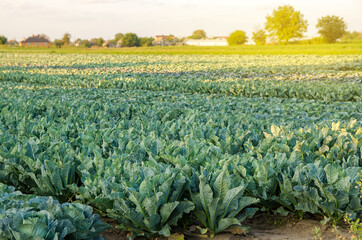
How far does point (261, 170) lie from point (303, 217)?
0.73 meters

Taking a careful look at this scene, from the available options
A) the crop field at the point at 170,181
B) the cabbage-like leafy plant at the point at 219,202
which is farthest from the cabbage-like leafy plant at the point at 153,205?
Result: the cabbage-like leafy plant at the point at 219,202

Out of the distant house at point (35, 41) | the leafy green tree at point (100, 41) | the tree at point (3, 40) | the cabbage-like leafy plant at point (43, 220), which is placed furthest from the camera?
the distant house at point (35, 41)

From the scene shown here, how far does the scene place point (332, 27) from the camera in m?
97.0

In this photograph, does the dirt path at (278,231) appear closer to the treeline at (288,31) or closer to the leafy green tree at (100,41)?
the treeline at (288,31)

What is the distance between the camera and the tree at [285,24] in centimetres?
8944

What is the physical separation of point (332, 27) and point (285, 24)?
16.1 meters

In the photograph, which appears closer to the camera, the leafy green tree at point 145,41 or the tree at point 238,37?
the leafy green tree at point 145,41

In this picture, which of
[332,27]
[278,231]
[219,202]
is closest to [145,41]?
[332,27]

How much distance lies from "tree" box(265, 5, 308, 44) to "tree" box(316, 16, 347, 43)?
30.0ft

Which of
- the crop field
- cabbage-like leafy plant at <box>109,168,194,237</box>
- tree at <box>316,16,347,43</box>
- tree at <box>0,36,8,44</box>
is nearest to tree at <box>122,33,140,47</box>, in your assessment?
tree at <box>0,36,8,44</box>

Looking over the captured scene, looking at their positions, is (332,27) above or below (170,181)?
above

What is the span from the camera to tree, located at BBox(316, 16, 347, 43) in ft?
318

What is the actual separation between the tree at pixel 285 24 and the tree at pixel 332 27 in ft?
30.0

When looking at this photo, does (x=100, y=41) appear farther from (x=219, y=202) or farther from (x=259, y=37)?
(x=219, y=202)
